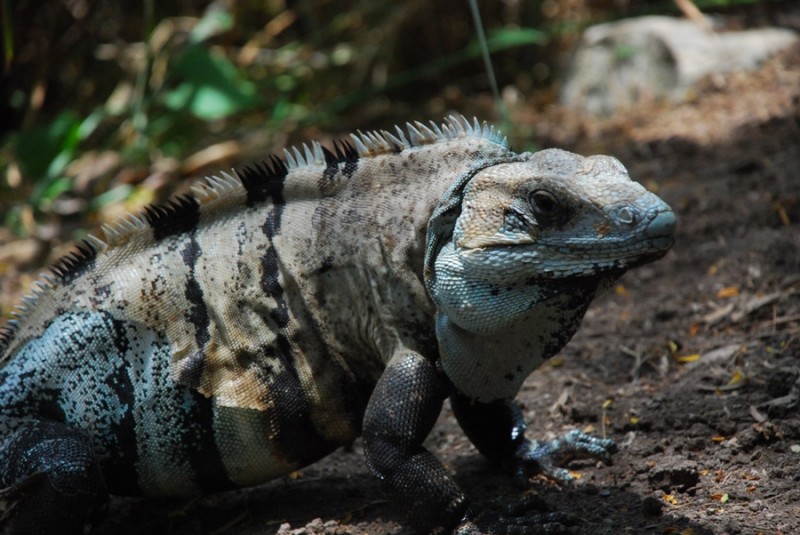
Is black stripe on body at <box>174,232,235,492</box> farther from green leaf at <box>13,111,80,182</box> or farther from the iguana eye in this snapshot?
green leaf at <box>13,111,80,182</box>

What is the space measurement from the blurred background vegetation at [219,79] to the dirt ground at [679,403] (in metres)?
3.22

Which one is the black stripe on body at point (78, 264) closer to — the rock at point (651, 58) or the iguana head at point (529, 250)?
the iguana head at point (529, 250)

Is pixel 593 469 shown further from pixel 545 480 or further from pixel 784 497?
pixel 784 497

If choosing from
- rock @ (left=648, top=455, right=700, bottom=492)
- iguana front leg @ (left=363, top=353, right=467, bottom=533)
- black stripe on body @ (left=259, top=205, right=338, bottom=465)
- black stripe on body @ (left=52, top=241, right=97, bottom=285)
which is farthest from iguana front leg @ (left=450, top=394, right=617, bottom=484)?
black stripe on body @ (left=52, top=241, right=97, bottom=285)

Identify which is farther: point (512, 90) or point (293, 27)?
point (293, 27)

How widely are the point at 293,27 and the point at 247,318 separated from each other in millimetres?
8499

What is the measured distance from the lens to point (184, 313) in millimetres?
4500

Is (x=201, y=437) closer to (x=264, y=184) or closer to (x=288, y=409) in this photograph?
(x=288, y=409)

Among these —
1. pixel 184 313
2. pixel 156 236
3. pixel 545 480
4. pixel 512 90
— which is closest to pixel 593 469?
pixel 545 480

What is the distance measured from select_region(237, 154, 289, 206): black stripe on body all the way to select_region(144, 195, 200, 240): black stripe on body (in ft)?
0.95

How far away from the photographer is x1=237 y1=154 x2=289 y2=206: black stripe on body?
4598 millimetres

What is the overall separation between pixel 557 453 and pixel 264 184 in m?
2.10

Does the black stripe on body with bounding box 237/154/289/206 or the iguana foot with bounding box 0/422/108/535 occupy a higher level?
the black stripe on body with bounding box 237/154/289/206

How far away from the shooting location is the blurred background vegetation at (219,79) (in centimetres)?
945
